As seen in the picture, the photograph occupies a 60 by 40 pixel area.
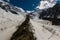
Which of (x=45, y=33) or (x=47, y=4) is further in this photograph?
(x=47, y=4)

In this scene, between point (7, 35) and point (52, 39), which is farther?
point (52, 39)

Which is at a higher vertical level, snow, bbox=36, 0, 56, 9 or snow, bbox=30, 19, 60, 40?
snow, bbox=36, 0, 56, 9

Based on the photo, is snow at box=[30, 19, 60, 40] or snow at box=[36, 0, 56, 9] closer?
snow at box=[30, 19, 60, 40]

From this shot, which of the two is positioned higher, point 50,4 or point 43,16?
point 50,4

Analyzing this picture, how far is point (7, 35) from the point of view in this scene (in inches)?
177

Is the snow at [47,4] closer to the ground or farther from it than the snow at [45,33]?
farther from it

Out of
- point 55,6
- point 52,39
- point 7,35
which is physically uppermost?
point 55,6

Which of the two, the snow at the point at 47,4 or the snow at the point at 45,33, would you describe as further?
the snow at the point at 47,4

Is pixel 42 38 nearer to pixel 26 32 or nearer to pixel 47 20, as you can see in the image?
pixel 26 32

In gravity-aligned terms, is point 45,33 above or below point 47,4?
below

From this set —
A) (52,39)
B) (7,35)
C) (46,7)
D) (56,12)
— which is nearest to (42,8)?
(46,7)

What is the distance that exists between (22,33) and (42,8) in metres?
5.44

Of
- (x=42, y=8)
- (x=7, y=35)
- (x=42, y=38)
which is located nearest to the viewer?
(x=7, y=35)

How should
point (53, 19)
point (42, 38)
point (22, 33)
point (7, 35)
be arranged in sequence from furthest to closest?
point (53, 19) → point (42, 38) → point (7, 35) → point (22, 33)
